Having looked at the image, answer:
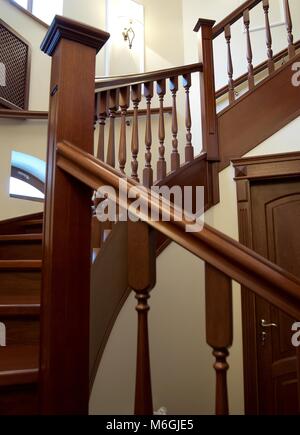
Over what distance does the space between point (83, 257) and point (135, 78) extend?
1.36m

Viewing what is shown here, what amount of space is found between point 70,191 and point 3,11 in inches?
115

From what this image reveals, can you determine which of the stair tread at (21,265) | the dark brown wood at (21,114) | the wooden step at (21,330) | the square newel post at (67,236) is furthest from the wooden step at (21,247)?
the dark brown wood at (21,114)

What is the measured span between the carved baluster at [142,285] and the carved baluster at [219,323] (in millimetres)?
131

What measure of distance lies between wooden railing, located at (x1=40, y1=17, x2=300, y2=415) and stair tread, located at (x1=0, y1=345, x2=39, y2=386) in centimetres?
18

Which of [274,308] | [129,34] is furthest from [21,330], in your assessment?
[129,34]

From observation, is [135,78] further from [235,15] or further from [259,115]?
[235,15]

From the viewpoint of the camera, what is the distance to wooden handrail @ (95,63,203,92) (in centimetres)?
173

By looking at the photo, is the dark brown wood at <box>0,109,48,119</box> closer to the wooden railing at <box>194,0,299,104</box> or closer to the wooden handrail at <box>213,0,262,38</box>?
the wooden railing at <box>194,0,299,104</box>

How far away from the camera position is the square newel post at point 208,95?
2.33 metres

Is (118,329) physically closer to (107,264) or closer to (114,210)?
(107,264)

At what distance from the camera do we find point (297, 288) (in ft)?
1.98

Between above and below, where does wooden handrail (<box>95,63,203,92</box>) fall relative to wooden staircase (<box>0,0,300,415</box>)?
above
